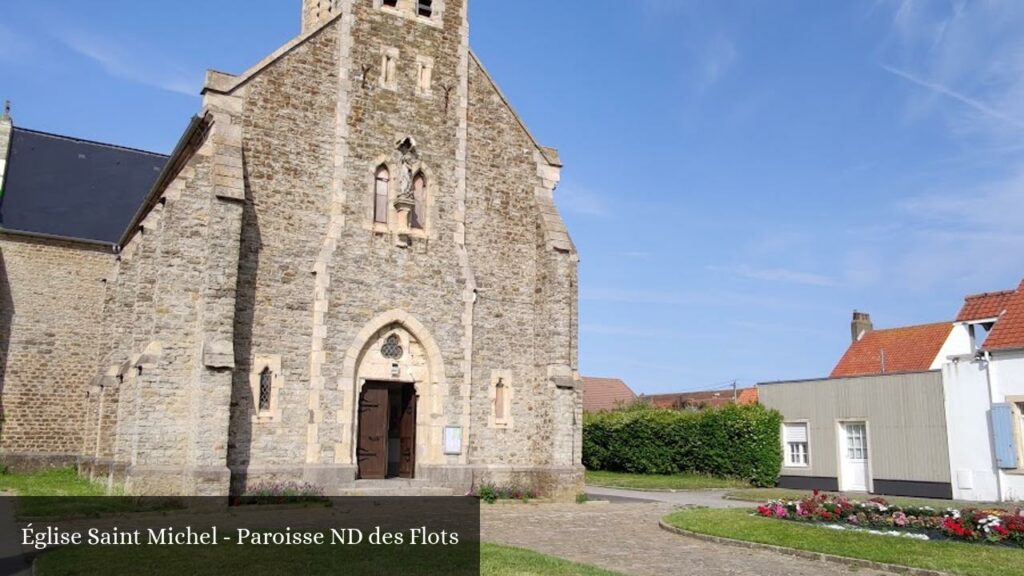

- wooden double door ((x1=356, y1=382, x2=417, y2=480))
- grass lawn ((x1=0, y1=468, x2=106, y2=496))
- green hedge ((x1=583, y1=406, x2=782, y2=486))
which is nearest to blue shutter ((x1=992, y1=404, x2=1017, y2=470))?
green hedge ((x1=583, y1=406, x2=782, y2=486))

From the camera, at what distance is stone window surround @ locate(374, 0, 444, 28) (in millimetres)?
19922

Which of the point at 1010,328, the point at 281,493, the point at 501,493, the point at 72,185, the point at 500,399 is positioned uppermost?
the point at 72,185

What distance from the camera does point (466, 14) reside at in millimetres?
21109

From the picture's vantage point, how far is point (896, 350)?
33.6m

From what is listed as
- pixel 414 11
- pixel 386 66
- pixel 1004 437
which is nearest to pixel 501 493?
pixel 386 66

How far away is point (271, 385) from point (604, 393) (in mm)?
42243

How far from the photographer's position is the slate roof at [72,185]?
26438 mm

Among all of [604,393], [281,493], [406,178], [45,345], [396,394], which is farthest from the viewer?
[604,393]

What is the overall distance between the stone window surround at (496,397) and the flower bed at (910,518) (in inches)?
256

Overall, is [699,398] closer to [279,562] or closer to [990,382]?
[990,382]

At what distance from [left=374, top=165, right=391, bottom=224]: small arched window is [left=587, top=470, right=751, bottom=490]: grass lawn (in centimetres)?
1147

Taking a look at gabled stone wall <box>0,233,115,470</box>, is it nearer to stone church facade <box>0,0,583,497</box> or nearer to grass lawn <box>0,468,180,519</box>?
grass lawn <box>0,468,180,519</box>

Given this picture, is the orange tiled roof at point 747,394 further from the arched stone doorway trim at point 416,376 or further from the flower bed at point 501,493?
the arched stone doorway trim at point 416,376

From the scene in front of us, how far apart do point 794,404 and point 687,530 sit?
15107 millimetres
